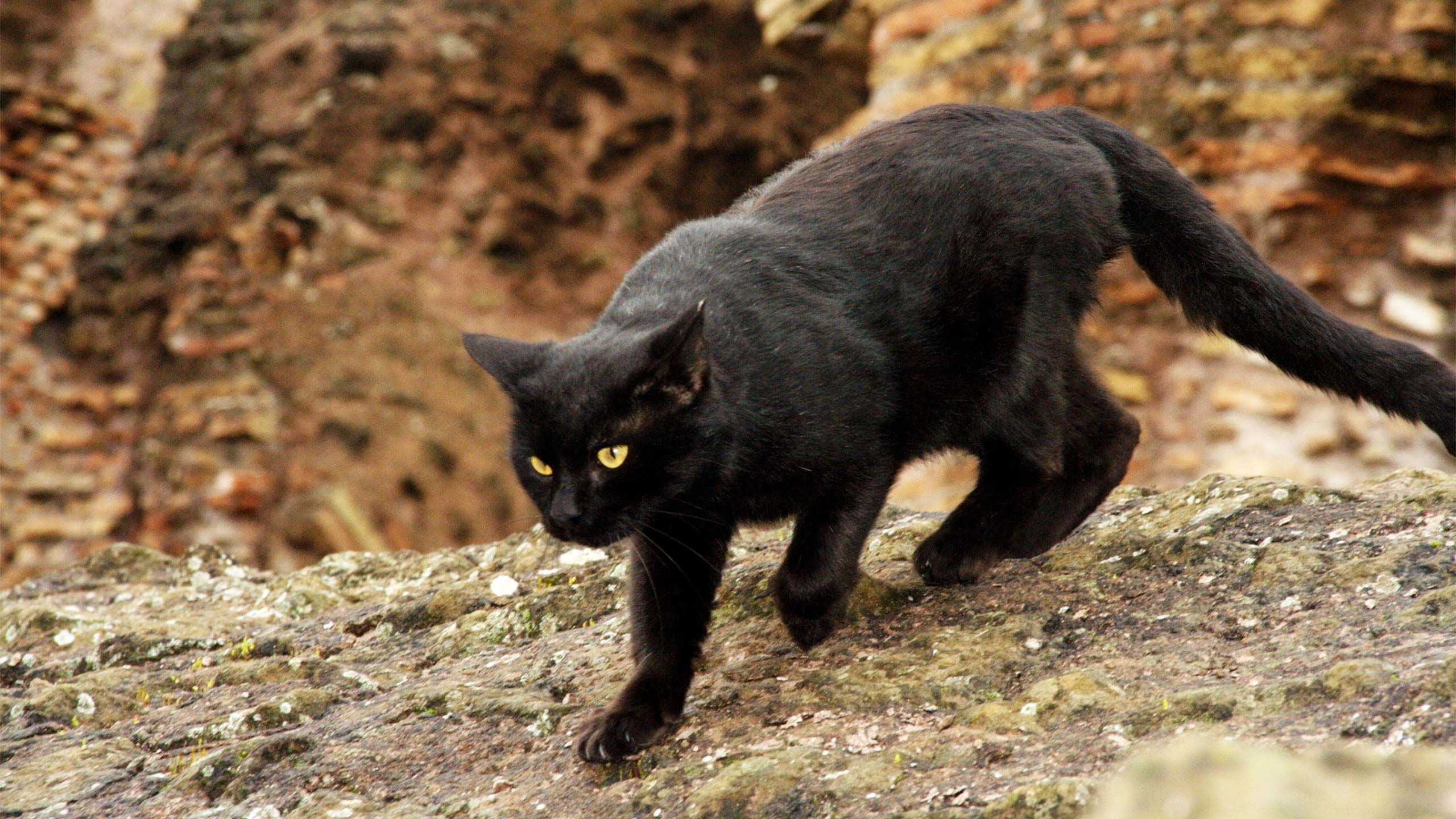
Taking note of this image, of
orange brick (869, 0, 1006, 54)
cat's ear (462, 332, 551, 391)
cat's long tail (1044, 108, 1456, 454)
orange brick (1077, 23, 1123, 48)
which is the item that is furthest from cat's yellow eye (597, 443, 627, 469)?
orange brick (869, 0, 1006, 54)

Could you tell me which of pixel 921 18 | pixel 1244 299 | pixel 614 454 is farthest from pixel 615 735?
pixel 921 18

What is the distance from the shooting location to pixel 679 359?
229cm

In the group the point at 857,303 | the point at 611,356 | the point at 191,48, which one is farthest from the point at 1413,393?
the point at 191,48

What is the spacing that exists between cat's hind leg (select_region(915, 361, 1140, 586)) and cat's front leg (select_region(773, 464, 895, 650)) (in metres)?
0.28

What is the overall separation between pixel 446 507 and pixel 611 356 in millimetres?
4358

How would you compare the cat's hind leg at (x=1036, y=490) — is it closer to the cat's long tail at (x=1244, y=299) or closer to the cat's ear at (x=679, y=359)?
the cat's long tail at (x=1244, y=299)

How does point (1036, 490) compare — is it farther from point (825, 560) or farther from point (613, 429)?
point (613, 429)

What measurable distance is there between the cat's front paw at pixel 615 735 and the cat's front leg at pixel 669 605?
0.02 metres

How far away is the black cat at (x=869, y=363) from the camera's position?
237 centimetres

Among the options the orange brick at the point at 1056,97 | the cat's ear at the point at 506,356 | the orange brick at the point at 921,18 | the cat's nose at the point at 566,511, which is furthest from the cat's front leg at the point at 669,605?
the orange brick at the point at 921,18

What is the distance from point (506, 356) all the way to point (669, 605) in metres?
0.58

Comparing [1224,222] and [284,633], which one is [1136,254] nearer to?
[1224,222]

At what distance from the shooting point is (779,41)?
6.38 meters

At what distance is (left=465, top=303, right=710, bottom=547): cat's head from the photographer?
2322mm
